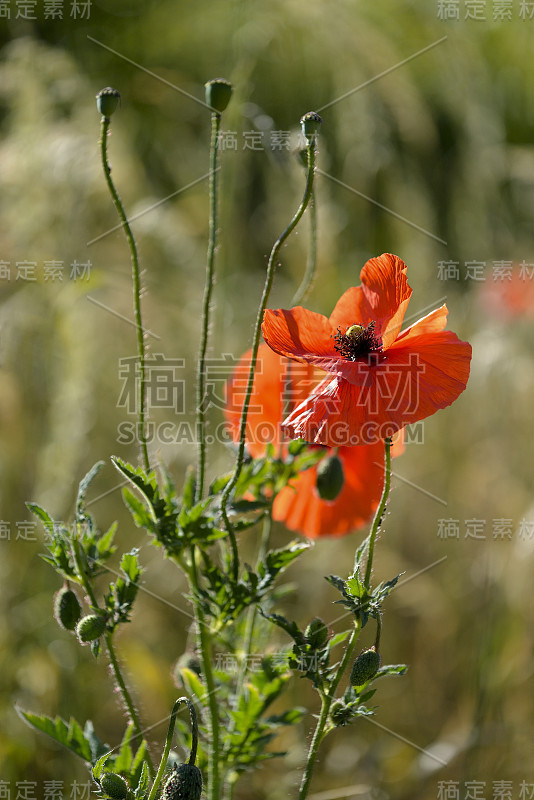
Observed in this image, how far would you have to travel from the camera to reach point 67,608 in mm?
509

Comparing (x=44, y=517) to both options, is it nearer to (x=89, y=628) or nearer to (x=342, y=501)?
(x=89, y=628)

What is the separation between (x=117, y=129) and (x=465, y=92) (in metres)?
0.57

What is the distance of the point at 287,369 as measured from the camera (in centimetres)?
61

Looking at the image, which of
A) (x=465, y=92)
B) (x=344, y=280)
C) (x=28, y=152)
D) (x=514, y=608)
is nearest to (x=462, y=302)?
(x=344, y=280)

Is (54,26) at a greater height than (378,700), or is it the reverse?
(54,26)

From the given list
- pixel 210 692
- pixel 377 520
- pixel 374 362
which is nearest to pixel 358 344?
pixel 374 362

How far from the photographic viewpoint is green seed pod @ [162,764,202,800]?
42cm

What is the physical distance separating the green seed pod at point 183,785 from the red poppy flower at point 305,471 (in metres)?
0.24

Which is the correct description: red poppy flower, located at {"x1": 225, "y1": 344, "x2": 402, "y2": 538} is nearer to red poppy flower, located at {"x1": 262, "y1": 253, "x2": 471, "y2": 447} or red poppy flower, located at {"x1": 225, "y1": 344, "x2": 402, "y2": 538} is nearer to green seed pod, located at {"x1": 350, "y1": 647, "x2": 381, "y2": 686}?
red poppy flower, located at {"x1": 262, "y1": 253, "x2": 471, "y2": 447}

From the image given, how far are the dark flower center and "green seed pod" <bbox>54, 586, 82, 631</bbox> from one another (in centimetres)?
23

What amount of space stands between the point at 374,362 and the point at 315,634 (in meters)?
0.17

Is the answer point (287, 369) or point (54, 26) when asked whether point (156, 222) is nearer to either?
point (287, 369)

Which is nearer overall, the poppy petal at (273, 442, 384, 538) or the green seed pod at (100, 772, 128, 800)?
the green seed pod at (100, 772, 128, 800)

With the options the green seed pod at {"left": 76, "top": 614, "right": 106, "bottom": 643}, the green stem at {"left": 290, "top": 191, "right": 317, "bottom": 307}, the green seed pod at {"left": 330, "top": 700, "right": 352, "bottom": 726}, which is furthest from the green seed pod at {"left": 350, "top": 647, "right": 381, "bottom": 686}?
the green stem at {"left": 290, "top": 191, "right": 317, "bottom": 307}
